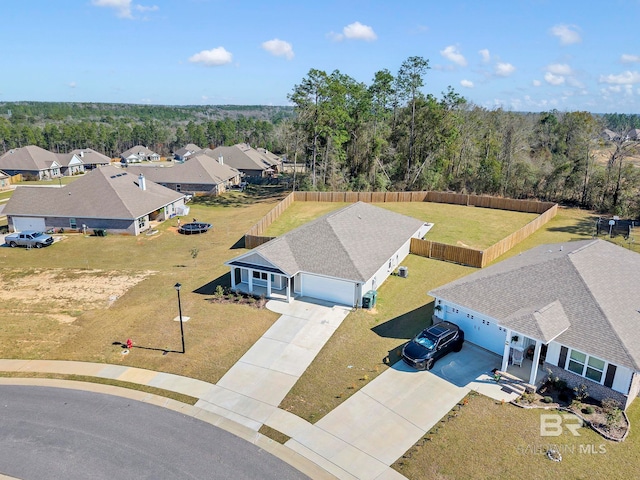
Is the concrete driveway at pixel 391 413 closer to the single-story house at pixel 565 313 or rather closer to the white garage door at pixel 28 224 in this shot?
the single-story house at pixel 565 313

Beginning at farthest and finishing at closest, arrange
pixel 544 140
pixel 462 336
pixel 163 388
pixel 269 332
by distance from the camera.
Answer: pixel 544 140, pixel 269 332, pixel 462 336, pixel 163 388

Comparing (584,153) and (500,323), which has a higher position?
(584,153)

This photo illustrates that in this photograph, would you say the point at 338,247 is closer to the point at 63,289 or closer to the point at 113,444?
the point at 113,444

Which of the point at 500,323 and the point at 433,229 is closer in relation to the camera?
the point at 500,323

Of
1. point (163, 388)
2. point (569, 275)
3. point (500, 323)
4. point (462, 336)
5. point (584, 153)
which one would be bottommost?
point (163, 388)

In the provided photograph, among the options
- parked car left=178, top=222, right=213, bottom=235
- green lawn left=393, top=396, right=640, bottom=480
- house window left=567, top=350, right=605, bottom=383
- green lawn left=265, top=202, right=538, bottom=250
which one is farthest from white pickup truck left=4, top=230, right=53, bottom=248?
house window left=567, top=350, right=605, bottom=383

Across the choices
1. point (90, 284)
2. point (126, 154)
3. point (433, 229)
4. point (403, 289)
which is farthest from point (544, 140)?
point (126, 154)

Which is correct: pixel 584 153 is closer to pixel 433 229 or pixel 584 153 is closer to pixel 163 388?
pixel 433 229

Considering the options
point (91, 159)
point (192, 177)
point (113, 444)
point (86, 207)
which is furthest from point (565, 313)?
point (91, 159)
